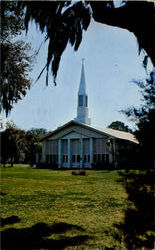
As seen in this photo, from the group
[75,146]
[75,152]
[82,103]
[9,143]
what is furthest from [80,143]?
[9,143]

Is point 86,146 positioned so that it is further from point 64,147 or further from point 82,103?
point 82,103

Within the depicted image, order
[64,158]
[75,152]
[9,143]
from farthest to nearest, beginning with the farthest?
1. [64,158]
2. [75,152]
3. [9,143]

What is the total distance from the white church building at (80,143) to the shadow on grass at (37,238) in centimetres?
2734

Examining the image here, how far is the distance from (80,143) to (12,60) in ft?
89.7

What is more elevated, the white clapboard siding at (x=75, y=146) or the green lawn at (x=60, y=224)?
the white clapboard siding at (x=75, y=146)

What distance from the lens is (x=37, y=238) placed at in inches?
155

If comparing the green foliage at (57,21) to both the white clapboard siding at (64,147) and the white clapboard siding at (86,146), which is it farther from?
the white clapboard siding at (64,147)

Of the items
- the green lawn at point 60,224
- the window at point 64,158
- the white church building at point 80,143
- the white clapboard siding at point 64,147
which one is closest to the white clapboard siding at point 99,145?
the white church building at point 80,143

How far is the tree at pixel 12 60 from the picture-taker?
865 centimetres

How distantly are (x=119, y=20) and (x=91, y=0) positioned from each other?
76 cm

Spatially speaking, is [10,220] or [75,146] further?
[75,146]

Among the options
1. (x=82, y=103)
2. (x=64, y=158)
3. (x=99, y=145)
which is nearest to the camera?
(x=99, y=145)

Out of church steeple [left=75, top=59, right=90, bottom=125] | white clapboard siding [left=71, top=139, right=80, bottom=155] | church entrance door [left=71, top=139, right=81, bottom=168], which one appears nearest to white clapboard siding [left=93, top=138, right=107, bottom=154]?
white clapboard siding [left=71, top=139, right=80, bottom=155]

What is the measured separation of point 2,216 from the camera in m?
5.40
